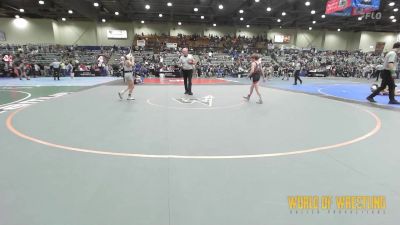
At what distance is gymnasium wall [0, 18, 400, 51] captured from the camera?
33.7 m

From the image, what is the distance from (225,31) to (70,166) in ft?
134

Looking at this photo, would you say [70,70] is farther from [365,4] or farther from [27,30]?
[365,4]

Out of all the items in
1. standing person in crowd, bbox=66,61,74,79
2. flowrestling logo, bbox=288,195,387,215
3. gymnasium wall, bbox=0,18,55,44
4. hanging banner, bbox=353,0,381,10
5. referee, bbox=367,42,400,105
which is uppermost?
gymnasium wall, bbox=0,18,55,44

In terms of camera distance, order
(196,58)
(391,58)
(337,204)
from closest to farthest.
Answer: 1. (337,204)
2. (391,58)
3. (196,58)

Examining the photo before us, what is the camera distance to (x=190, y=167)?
130 inches

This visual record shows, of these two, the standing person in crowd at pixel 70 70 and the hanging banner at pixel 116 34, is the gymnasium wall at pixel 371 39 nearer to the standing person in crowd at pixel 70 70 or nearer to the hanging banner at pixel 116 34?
the hanging banner at pixel 116 34

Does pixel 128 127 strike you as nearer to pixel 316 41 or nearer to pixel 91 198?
pixel 91 198

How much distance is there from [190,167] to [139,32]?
128 ft

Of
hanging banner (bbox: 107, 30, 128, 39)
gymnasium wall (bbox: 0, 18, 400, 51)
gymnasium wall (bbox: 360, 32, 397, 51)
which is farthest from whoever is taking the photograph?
gymnasium wall (bbox: 360, 32, 397, 51)

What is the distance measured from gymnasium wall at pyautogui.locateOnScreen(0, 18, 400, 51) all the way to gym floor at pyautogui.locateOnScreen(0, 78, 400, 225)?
33820 mm

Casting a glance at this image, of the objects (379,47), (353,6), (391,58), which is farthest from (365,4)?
(379,47)

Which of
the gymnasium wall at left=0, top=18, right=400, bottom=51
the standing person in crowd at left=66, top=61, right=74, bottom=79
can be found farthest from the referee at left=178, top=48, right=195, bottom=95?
the gymnasium wall at left=0, top=18, right=400, bottom=51

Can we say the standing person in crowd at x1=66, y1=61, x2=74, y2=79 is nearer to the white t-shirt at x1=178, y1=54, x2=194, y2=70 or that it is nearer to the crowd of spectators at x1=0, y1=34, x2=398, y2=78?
the crowd of spectators at x1=0, y1=34, x2=398, y2=78

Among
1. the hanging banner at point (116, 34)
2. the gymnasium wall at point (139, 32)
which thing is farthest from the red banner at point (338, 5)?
the hanging banner at point (116, 34)
